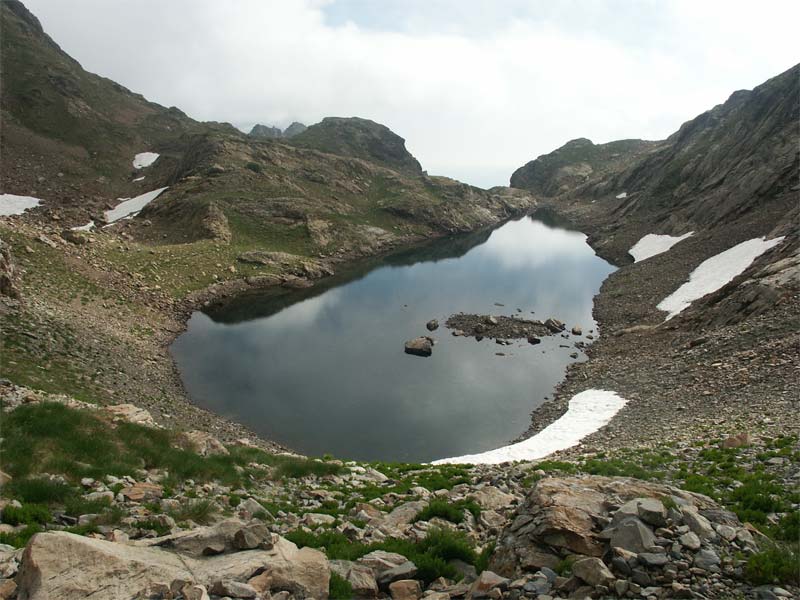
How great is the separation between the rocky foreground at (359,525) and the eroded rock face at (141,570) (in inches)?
1.0

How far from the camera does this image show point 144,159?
122m

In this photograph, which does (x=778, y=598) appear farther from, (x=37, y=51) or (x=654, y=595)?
(x=37, y=51)

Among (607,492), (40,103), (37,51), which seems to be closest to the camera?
(607,492)

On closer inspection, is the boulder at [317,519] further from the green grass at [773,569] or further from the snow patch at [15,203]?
the snow patch at [15,203]

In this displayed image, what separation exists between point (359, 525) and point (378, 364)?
3222cm

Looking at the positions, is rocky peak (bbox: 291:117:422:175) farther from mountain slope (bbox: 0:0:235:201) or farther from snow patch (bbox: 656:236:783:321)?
snow patch (bbox: 656:236:783:321)

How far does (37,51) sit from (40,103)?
34.1 meters

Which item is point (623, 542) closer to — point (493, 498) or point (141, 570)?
point (493, 498)

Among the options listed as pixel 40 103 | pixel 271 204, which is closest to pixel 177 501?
pixel 271 204

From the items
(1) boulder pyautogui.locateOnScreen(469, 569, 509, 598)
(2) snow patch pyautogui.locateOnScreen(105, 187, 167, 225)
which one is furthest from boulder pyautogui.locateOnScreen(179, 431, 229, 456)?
(2) snow patch pyautogui.locateOnScreen(105, 187, 167, 225)

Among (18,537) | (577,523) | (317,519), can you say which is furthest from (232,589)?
(577,523)

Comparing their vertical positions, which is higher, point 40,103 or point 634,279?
point 40,103

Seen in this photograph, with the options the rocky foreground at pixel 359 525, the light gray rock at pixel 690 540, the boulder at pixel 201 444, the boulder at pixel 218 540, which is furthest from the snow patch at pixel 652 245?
the boulder at pixel 218 540

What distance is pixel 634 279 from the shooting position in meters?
66.6
